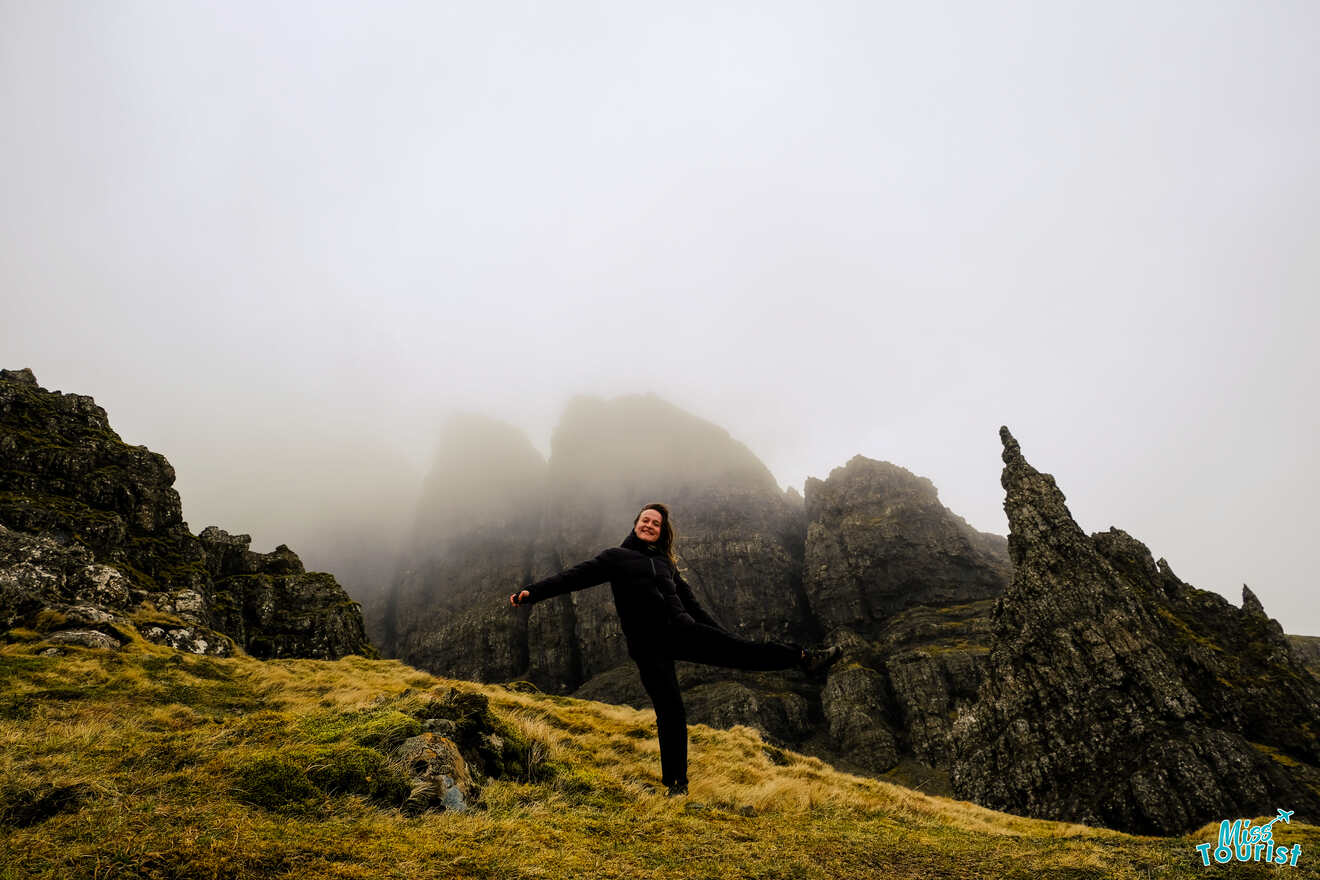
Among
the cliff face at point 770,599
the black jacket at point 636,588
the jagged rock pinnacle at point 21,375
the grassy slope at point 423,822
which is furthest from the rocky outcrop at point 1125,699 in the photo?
the jagged rock pinnacle at point 21,375

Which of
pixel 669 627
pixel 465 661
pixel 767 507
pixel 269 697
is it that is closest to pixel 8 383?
pixel 269 697

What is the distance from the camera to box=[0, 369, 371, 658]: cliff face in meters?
23.0

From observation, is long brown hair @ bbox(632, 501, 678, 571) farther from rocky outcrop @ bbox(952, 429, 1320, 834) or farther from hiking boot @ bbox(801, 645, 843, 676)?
rocky outcrop @ bbox(952, 429, 1320, 834)

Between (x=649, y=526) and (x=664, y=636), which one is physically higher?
(x=649, y=526)

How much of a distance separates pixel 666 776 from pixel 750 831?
7.16 ft

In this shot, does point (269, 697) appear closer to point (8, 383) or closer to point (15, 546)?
point (15, 546)

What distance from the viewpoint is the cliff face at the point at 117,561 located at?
23.0 meters

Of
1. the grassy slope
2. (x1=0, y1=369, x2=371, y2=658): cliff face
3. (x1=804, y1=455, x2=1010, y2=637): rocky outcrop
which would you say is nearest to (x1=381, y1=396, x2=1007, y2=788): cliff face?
(x1=804, y1=455, x2=1010, y2=637): rocky outcrop

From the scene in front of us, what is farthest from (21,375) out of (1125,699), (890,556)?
(890,556)

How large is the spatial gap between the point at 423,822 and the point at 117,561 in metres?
42.0

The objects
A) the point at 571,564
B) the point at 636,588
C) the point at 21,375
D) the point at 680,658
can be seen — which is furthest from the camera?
the point at 571,564

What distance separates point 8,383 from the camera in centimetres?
4150

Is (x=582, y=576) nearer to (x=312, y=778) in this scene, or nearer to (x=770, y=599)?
(x=312, y=778)

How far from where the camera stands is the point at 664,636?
8.57 m
